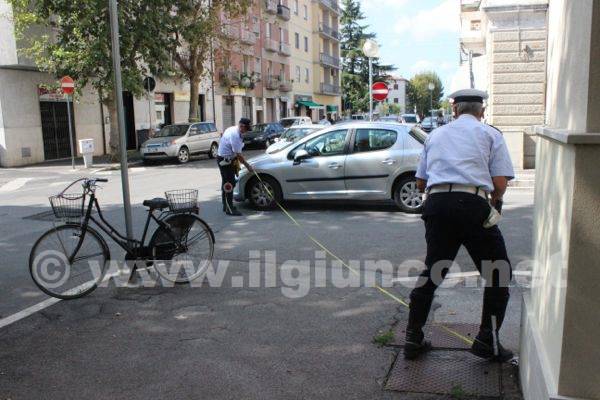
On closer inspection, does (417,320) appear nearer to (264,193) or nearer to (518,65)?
(264,193)

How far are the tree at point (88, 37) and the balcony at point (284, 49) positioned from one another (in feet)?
98.2

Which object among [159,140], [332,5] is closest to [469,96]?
[159,140]

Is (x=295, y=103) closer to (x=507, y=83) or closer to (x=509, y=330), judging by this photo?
(x=507, y=83)

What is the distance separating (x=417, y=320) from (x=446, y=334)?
66 cm

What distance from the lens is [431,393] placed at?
370 centimetres

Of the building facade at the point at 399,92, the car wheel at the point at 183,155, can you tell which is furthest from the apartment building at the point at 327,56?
the building facade at the point at 399,92

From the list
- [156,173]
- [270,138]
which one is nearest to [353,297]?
[156,173]

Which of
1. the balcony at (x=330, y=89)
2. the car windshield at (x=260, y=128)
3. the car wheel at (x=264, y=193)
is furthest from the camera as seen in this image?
the balcony at (x=330, y=89)

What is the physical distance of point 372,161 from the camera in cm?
1040

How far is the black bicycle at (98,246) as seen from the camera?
5.63 metres

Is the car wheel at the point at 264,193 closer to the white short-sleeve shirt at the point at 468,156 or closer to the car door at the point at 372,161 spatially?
the car door at the point at 372,161

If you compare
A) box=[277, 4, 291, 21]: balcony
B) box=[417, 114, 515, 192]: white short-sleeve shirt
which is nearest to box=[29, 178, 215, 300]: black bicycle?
box=[417, 114, 515, 192]: white short-sleeve shirt

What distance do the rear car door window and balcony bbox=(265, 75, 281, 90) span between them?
39674 mm

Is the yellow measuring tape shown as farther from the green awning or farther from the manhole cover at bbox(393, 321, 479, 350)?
the green awning
